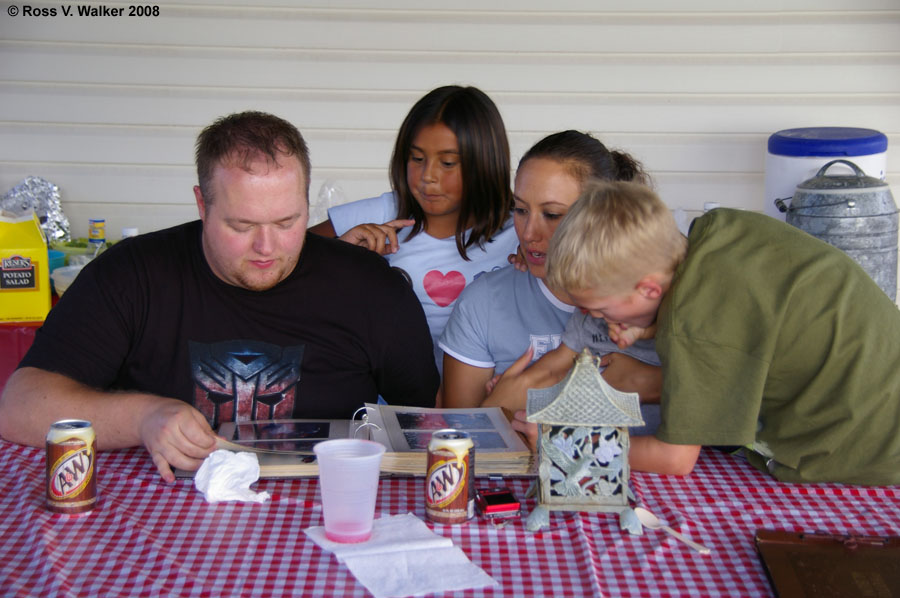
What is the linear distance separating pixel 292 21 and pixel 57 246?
1.60m

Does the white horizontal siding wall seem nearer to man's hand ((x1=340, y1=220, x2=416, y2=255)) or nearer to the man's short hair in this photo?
man's hand ((x1=340, y1=220, x2=416, y2=255))

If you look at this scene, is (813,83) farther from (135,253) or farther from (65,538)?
(65,538)

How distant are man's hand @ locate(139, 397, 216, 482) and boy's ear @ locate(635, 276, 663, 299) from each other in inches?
36.7

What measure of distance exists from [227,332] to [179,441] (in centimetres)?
53

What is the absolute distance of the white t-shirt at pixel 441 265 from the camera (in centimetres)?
308

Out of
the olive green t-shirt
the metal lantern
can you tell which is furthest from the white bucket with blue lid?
the metal lantern

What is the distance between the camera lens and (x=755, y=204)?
4844mm

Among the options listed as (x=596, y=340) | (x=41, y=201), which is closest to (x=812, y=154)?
(x=596, y=340)

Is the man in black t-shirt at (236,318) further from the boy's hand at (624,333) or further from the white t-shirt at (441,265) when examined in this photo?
the boy's hand at (624,333)

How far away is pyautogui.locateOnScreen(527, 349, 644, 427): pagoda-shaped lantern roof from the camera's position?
5.65 feet

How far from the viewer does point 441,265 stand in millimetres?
3113

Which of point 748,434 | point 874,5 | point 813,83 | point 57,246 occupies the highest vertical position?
point 874,5

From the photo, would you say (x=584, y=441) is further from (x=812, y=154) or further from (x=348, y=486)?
(x=812, y=154)

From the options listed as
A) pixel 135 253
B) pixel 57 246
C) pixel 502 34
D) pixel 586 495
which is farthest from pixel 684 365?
pixel 57 246
